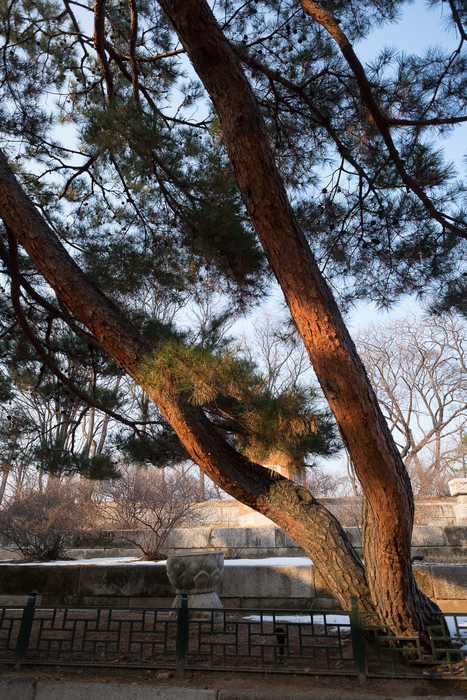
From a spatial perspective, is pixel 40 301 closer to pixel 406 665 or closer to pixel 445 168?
pixel 445 168

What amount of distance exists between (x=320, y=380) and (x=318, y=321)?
0.96 feet

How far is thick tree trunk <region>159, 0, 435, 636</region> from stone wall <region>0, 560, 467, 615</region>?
1.97m

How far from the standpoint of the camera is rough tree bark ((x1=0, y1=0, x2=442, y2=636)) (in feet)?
7.41

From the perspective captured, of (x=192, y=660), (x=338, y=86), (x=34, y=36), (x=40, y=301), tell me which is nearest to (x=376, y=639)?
→ (x=192, y=660)

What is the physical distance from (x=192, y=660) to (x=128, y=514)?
4144 mm

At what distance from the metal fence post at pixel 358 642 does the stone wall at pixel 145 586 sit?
74.0 inches

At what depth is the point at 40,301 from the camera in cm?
388

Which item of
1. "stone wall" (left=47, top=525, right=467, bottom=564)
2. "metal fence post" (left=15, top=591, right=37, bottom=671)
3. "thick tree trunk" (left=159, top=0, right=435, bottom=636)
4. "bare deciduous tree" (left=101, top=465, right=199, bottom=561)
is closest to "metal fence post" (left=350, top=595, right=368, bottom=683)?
"thick tree trunk" (left=159, top=0, right=435, bottom=636)

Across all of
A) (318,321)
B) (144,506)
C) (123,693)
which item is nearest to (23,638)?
(123,693)

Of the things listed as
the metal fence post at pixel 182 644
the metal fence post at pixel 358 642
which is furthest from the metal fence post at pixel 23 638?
the metal fence post at pixel 358 642

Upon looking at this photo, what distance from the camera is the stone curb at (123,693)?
2250 mm

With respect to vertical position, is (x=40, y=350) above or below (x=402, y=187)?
Result: below

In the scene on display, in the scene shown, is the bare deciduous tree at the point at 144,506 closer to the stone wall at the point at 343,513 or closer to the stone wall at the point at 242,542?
the stone wall at the point at 242,542

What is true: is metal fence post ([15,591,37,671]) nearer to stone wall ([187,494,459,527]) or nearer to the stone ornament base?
the stone ornament base
